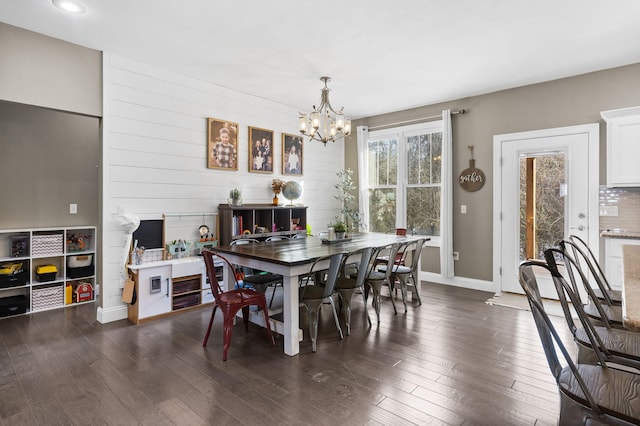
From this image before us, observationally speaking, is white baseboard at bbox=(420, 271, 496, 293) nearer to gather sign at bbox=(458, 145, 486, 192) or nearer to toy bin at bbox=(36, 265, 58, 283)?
gather sign at bbox=(458, 145, 486, 192)

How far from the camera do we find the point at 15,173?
14.4ft

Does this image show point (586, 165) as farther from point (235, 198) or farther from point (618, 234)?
point (235, 198)

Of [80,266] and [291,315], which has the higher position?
[80,266]

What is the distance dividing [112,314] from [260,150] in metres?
2.96

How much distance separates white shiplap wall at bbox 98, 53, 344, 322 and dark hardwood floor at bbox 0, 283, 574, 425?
89 cm

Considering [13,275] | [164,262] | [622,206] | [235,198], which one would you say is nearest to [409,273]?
[235,198]

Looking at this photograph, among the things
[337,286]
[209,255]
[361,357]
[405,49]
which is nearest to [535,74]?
[405,49]

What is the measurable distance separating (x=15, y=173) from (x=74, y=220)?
0.87 m

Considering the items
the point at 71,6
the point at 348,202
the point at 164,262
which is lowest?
the point at 164,262

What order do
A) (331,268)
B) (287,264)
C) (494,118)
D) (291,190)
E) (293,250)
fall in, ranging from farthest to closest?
(291,190), (494,118), (293,250), (331,268), (287,264)

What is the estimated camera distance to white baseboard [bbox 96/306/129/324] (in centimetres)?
381

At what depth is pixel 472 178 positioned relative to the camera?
5.34m

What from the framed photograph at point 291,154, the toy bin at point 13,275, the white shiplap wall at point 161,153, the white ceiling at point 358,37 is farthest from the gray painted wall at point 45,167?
the framed photograph at point 291,154

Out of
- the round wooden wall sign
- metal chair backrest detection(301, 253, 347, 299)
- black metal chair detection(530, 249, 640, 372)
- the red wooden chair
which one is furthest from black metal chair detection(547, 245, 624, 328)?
the round wooden wall sign
